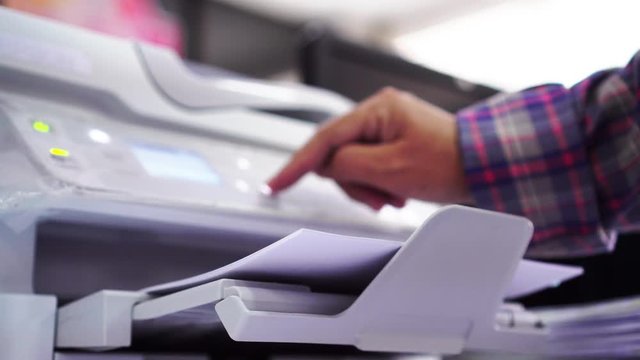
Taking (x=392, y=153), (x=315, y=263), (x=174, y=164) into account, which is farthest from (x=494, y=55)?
(x=315, y=263)

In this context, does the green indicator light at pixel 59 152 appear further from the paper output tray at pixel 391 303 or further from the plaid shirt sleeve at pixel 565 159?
the plaid shirt sleeve at pixel 565 159

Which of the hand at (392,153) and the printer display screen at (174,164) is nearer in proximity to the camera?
the printer display screen at (174,164)

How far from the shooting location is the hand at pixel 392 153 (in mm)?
664

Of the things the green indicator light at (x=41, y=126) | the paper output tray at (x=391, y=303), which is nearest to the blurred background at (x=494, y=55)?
the green indicator light at (x=41, y=126)

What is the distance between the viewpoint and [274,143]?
0.68 m

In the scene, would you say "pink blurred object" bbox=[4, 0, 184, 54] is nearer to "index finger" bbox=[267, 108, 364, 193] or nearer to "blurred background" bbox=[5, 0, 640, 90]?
"blurred background" bbox=[5, 0, 640, 90]

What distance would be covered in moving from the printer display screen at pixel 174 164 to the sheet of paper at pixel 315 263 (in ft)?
0.43

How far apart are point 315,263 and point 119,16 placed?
4.33 ft

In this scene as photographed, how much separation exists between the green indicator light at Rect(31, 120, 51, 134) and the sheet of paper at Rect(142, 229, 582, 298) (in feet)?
0.51

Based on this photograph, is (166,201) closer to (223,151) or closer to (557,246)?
(223,151)

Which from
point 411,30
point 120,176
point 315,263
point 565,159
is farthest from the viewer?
point 411,30

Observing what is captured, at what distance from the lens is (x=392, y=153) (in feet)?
2.21

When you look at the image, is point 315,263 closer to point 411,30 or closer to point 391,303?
point 391,303

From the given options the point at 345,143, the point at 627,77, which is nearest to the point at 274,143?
the point at 345,143
